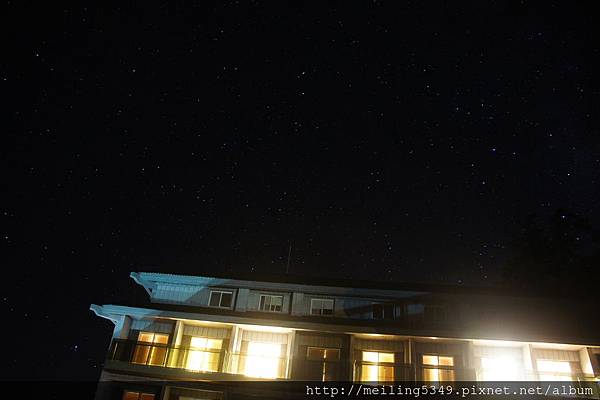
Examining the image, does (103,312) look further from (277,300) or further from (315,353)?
(315,353)

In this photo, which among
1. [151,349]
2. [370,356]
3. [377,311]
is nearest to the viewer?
[151,349]

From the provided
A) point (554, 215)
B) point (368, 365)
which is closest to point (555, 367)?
point (368, 365)

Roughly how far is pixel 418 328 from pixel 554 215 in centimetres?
2624

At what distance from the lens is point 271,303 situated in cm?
2059

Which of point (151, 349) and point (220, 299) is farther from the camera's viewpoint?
point (220, 299)

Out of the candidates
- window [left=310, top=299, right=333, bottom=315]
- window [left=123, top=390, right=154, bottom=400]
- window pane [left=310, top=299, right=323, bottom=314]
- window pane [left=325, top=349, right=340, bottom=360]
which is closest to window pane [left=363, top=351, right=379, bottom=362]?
window pane [left=325, top=349, right=340, bottom=360]

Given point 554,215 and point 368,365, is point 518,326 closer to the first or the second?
point 368,365

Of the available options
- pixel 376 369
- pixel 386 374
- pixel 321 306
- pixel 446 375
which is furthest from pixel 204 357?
pixel 446 375

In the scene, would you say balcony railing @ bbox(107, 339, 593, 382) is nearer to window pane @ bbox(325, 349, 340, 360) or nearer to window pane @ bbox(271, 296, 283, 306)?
window pane @ bbox(325, 349, 340, 360)

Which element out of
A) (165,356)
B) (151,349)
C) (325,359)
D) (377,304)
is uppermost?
(377,304)

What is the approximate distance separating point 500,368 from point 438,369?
3.06 meters

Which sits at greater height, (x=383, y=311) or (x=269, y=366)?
(x=383, y=311)

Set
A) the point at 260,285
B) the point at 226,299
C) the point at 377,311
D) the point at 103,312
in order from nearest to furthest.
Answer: the point at 103,312 < the point at 377,311 < the point at 260,285 < the point at 226,299

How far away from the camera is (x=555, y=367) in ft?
58.3
